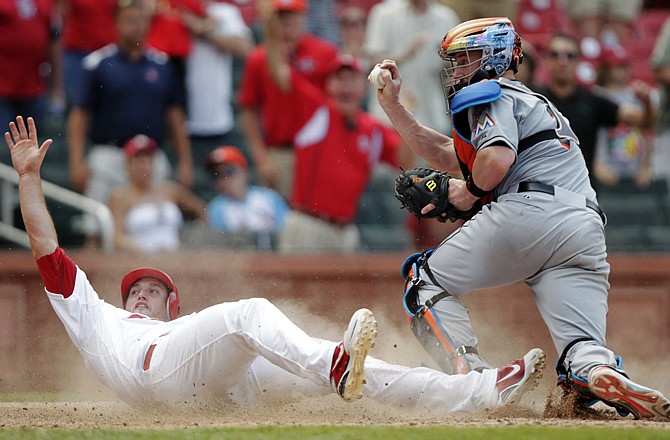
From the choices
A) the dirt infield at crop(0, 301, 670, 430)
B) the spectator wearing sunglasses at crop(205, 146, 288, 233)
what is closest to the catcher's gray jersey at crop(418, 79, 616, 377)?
the dirt infield at crop(0, 301, 670, 430)

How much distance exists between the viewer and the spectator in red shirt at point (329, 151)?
1062 cm

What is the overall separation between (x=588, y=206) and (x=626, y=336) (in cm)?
430

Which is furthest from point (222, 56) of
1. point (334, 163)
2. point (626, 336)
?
point (626, 336)

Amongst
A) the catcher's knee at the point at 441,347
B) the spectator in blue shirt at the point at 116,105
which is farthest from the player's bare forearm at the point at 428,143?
the spectator in blue shirt at the point at 116,105

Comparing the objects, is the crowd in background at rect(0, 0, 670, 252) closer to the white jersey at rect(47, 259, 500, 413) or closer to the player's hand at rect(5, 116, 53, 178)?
the player's hand at rect(5, 116, 53, 178)

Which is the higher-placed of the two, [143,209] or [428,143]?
[428,143]

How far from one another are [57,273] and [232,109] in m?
6.24

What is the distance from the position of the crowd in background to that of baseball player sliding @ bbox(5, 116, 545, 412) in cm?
370

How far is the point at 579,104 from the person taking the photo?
36.5 feet

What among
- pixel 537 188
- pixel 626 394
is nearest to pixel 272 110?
pixel 537 188

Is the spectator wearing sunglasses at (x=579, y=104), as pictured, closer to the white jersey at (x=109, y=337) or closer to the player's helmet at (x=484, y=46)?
the player's helmet at (x=484, y=46)

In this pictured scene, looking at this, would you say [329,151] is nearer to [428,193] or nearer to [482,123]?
[428,193]

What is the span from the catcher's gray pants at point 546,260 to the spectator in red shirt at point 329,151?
165 inches

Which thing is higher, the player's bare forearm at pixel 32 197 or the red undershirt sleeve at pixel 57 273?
the player's bare forearm at pixel 32 197
